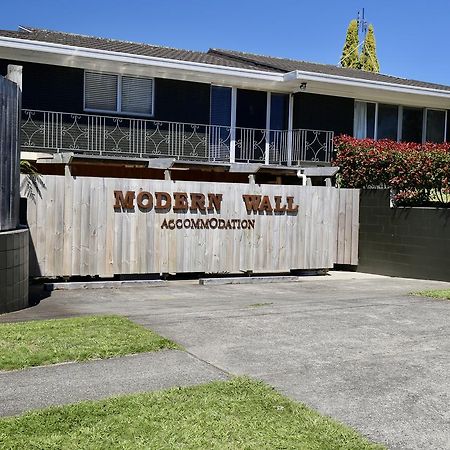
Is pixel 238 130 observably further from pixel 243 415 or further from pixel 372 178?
pixel 243 415

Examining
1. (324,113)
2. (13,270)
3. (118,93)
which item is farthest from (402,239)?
(13,270)

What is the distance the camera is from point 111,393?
17.2 feet

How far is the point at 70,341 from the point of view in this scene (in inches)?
269

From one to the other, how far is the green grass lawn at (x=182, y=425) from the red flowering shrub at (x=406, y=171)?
10294mm

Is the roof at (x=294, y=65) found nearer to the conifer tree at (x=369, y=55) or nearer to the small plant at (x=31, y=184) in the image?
the small plant at (x=31, y=184)

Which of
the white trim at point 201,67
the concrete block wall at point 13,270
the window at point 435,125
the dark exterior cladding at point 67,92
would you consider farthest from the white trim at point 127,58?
the concrete block wall at point 13,270

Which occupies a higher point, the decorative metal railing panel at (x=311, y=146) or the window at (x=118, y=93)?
the window at (x=118, y=93)

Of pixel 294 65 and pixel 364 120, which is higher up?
pixel 294 65

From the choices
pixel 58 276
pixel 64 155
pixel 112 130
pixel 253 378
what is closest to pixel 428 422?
pixel 253 378

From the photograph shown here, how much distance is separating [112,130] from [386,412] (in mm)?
13615

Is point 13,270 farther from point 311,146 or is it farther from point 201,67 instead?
point 311,146

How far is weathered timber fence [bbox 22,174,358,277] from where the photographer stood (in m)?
11.3

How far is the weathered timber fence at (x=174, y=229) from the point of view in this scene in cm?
1132

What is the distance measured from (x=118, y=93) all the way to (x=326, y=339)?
11.9 meters
